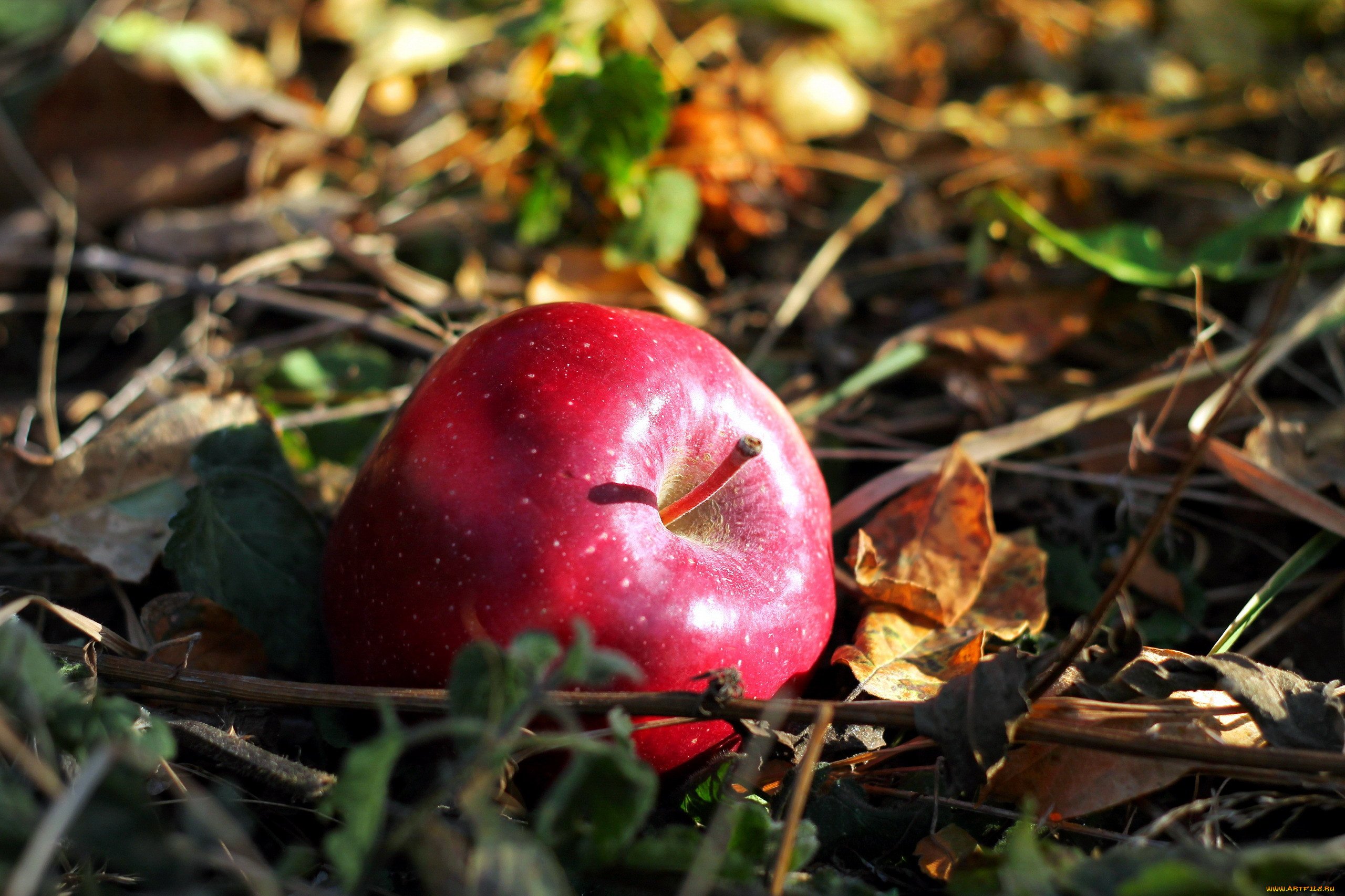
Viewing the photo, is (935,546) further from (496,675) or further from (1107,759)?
(496,675)

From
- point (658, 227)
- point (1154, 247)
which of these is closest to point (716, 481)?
point (658, 227)

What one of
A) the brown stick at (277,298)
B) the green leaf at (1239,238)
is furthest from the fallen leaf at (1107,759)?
the brown stick at (277,298)

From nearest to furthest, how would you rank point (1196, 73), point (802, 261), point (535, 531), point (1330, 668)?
point (535, 531) → point (1330, 668) → point (802, 261) → point (1196, 73)

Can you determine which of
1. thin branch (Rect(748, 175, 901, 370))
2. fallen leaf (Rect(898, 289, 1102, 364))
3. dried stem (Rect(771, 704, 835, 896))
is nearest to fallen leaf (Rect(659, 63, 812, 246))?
thin branch (Rect(748, 175, 901, 370))

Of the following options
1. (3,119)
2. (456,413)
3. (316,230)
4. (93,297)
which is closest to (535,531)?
(456,413)

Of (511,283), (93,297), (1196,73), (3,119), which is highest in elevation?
(1196,73)

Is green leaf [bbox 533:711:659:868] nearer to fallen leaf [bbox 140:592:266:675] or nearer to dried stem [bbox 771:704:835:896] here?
dried stem [bbox 771:704:835:896]

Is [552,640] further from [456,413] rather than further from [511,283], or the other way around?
[511,283]
